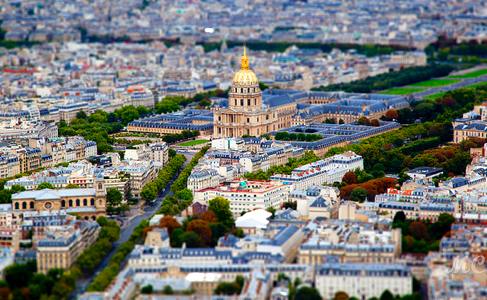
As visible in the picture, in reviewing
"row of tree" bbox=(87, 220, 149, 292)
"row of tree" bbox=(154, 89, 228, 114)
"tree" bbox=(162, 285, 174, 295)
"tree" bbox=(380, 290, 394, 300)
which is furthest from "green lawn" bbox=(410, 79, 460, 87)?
"tree" bbox=(162, 285, 174, 295)

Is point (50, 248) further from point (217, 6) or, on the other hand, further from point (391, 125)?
point (217, 6)

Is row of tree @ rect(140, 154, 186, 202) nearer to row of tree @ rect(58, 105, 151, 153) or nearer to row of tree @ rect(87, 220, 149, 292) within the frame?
row of tree @ rect(58, 105, 151, 153)

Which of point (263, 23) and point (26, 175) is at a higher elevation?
point (263, 23)

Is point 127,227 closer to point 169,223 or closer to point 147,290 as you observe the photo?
point 169,223

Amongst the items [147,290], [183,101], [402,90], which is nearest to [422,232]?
[147,290]

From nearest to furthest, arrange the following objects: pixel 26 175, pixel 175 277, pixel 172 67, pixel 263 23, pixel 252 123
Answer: pixel 175 277 → pixel 26 175 → pixel 252 123 → pixel 172 67 → pixel 263 23

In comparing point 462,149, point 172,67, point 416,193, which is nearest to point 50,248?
point 416,193
